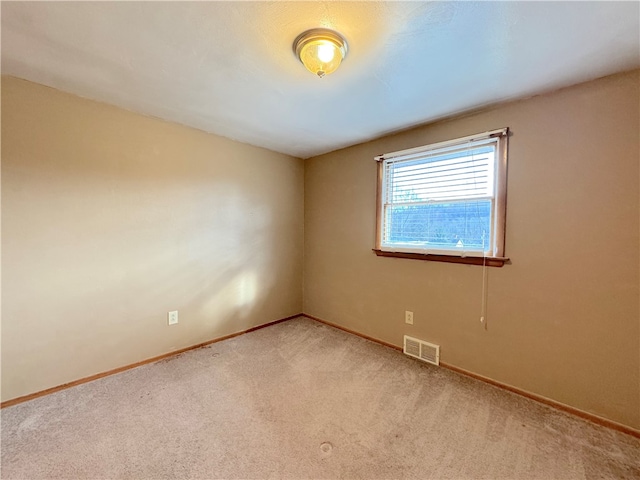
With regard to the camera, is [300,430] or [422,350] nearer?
[300,430]

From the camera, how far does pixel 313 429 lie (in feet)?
5.41

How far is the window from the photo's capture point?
2.13 m

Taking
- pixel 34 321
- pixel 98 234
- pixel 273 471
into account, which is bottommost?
pixel 273 471

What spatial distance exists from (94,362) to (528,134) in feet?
12.4

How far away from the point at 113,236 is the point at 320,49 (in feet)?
6.95

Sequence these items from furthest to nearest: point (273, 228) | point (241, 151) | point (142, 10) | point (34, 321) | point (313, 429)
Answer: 1. point (273, 228)
2. point (241, 151)
3. point (34, 321)
4. point (313, 429)
5. point (142, 10)

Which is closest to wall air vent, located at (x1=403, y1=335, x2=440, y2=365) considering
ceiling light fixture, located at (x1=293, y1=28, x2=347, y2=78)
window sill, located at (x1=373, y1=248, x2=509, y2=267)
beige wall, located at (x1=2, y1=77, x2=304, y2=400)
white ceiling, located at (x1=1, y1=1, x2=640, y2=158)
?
window sill, located at (x1=373, y1=248, x2=509, y2=267)

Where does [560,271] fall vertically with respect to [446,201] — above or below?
below

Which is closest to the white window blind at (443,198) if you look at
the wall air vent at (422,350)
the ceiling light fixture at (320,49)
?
the wall air vent at (422,350)

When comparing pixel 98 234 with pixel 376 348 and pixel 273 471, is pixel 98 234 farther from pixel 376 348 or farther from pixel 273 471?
pixel 376 348

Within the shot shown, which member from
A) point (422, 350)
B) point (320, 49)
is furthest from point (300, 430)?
point (320, 49)

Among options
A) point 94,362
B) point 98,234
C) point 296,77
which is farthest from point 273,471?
point 296,77

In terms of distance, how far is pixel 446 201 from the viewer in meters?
2.37

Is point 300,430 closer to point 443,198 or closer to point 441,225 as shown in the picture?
point 441,225
